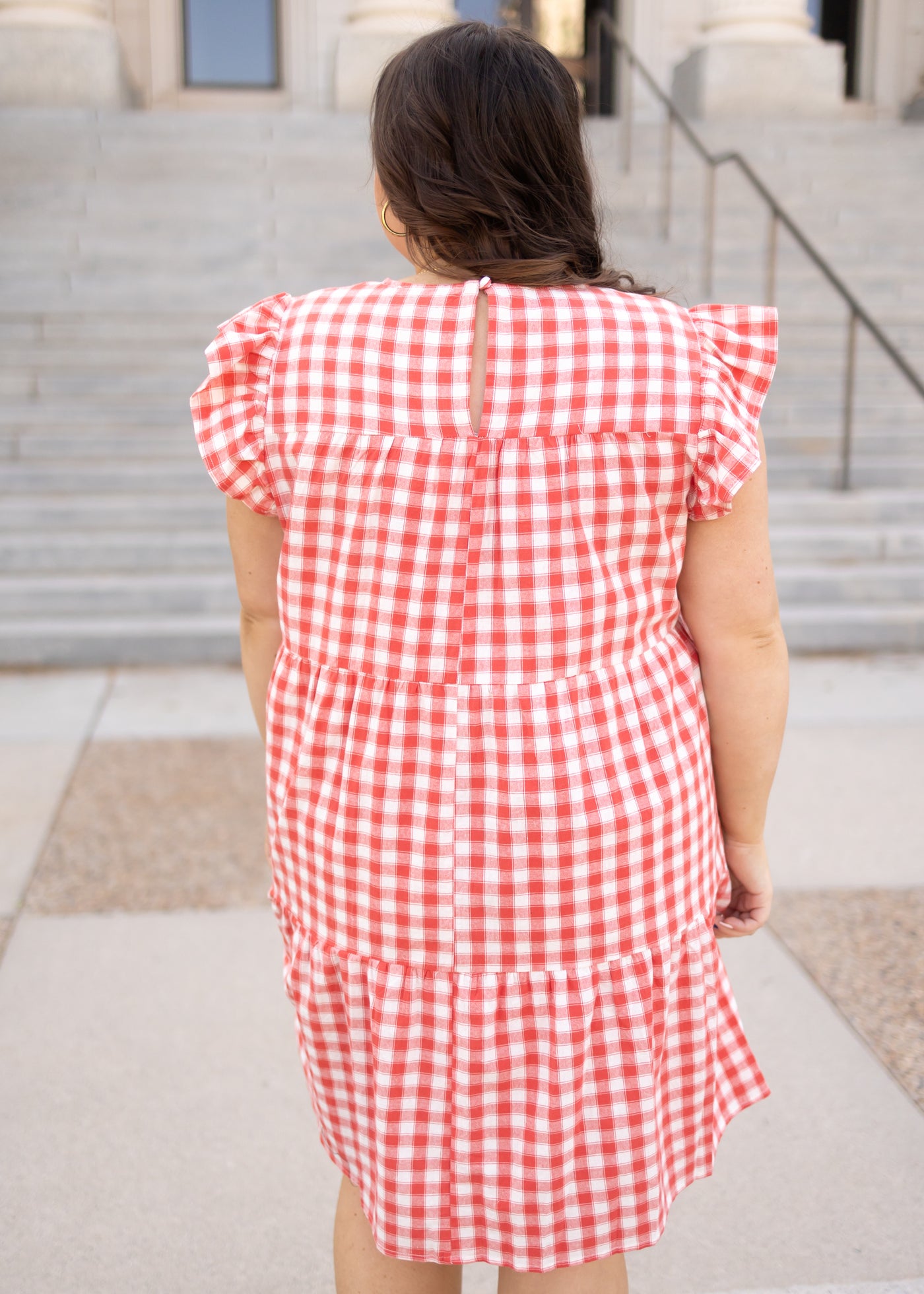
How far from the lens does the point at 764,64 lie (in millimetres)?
11773

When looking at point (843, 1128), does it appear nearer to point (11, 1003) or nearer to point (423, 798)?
point (423, 798)

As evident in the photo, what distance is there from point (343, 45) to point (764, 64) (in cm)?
414

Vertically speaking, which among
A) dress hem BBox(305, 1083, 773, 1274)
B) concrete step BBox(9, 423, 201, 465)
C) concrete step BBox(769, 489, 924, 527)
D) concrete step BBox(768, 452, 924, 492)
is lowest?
concrete step BBox(769, 489, 924, 527)

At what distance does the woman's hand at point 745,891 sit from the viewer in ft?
4.88

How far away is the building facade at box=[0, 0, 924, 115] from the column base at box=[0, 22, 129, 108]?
1cm

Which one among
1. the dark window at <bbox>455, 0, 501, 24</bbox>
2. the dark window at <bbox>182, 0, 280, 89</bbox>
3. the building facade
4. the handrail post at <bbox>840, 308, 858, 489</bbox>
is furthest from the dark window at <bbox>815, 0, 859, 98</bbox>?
the handrail post at <bbox>840, 308, 858, 489</bbox>

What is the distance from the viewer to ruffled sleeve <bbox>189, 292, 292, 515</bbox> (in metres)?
1.22

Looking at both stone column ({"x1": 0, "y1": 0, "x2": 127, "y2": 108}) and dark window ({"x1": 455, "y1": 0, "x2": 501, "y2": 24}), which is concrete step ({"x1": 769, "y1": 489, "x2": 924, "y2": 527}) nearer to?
stone column ({"x1": 0, "y1": 0, "x2": 127, "y2": 108})

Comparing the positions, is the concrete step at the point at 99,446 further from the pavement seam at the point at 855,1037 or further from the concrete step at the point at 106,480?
the pavement seam at the point at 855,1037

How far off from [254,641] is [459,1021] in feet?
1.77

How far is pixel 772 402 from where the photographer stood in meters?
7.04

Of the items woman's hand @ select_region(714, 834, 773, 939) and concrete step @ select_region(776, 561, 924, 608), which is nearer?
woman's hand @ select_region(714, 834, 773, 939)

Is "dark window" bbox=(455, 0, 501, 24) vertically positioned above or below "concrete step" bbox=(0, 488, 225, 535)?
above

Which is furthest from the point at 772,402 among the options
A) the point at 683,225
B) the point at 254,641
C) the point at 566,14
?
the point at 566,14
